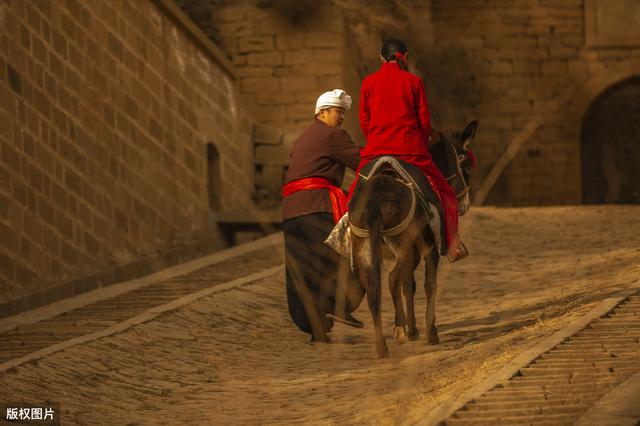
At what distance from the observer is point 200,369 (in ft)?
30.5

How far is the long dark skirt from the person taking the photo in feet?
32.9

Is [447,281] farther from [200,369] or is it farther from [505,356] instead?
[505,356]

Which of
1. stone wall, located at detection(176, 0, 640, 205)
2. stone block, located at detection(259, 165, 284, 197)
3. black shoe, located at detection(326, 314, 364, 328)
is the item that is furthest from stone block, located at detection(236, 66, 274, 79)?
black shoe, located at detection(326, 314, 364, 328)

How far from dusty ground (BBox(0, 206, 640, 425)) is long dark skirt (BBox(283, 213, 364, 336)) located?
8.4 inches

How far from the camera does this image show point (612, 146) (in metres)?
22.0

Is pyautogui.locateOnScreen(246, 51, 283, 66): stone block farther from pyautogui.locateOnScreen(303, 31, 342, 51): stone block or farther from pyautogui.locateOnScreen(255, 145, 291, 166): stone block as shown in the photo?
pyautogui.locateOnScreen(255, 145, 291, 166): stone block

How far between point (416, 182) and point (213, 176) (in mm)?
7842

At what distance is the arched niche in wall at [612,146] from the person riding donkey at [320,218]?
1226cm

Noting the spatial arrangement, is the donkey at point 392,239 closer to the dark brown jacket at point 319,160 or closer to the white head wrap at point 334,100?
the dark brown jacket at point 319,160

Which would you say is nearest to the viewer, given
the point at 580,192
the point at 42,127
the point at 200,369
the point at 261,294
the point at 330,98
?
the point at 200,369

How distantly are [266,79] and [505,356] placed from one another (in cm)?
1045

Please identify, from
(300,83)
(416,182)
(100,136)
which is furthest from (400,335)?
(300,83)

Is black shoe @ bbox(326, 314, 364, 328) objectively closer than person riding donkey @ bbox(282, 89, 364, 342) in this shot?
Yes

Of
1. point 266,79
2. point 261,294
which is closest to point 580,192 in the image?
point 266,79
